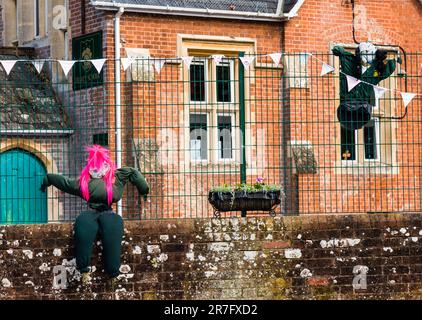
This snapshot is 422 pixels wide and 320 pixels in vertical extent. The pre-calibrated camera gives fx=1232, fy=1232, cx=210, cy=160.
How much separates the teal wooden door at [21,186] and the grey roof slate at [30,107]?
648 mm

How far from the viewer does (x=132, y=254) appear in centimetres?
1561

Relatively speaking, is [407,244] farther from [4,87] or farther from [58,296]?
[4,87]

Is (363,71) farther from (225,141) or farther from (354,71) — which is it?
(225,141)

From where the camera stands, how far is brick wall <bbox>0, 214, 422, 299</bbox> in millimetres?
15469

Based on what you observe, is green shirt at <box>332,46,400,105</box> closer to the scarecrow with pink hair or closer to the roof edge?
the roof edge

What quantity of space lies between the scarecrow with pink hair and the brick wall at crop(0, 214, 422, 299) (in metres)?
0.32

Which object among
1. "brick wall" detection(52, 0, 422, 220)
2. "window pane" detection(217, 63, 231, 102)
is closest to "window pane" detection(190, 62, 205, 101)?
"window pane" detection(217, 63, 231, 102)

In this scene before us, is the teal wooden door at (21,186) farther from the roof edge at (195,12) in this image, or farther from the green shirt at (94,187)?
the green shirt at (94,187)

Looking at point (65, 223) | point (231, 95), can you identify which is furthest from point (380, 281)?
point (231, 95)

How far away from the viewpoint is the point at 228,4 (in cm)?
2512

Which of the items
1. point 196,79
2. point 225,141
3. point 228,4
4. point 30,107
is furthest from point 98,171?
point 228,4

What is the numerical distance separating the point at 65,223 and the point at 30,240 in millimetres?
489

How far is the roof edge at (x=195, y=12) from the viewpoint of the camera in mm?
23438

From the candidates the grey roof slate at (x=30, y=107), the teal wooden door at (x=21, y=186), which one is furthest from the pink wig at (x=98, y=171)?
the grey roof slate at (x=30, y=107)
